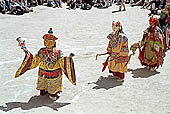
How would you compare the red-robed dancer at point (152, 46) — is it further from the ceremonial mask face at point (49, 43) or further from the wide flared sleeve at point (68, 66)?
the ceremonial mask face at point (49, 43)

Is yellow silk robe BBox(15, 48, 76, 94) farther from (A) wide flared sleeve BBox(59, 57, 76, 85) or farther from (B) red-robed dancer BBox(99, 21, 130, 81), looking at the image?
(B) red-robed dancer BBox(99, 21, 130, 81)

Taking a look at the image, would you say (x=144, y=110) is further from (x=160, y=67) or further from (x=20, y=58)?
(x=20, y=58)

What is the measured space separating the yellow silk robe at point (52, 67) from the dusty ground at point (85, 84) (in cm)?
43

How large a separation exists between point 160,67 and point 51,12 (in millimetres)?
11754

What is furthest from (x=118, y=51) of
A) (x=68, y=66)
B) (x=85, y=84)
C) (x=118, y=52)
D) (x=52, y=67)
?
(x=52, y=67)

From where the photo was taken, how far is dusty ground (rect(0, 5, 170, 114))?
21.2 ft

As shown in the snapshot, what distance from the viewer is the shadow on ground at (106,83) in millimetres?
7746

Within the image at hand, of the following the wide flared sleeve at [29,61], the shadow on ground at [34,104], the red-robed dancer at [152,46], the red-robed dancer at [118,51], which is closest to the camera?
the shadow on ground at [34,104]

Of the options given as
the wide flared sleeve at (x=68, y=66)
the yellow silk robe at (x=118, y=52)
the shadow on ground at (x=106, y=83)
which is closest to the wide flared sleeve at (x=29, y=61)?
the wide flared sleeve at (x=68, y=66)

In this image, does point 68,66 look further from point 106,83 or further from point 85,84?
point 106,83

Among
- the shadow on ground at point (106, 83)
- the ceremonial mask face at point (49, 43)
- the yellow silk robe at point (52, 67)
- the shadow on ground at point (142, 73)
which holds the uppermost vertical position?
the ceremonial mask face at point (49, 43)

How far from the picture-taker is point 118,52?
25.5 ft

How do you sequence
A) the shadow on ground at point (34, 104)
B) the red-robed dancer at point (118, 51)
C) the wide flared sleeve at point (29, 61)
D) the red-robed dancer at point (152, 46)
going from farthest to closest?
the red-robed dancer at point (152, 46)
the red-robed dancer at point (118, 51)
the wide flared sleeve at point (29, 61)
the shadow on ground at point (34, 104)

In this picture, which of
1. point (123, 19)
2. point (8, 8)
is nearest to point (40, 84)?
point (123, 19)
